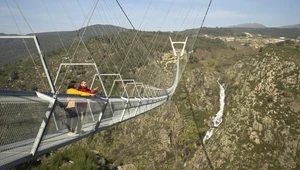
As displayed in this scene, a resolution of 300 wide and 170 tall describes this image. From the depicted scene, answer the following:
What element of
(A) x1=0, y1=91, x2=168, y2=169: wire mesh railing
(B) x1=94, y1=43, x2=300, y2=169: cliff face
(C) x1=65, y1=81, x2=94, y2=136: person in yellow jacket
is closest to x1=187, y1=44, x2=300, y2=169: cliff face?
(B) x1=94, y1=43, x2=300, y2=169: cliff face

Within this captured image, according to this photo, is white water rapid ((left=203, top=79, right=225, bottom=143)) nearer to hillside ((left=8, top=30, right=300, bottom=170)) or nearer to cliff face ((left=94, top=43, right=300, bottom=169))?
hillside ((left=8, top=30, right=300, bottom=170))

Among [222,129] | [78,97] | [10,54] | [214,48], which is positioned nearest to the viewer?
[78,97]

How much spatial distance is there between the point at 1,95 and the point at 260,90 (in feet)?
186

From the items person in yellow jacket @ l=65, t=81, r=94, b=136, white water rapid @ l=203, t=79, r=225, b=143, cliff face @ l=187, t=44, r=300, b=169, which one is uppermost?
person in yellow jacket @ l=65, t=81, r=94, b=136

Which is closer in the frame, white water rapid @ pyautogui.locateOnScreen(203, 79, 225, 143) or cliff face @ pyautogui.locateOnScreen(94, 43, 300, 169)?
cliff face @ pyautogui.locateOnScreen(94, 43, 300, 169)

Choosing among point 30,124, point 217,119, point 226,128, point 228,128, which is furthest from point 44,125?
point 217,119

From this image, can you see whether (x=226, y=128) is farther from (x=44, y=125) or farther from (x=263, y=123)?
(x=44, y=125)

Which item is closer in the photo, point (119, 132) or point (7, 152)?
point (7, 152)

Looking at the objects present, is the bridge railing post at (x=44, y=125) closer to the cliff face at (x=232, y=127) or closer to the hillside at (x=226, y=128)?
the hillside at (x=226, y=128)

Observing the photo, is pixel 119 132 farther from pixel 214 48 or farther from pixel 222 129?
pixel 214 48

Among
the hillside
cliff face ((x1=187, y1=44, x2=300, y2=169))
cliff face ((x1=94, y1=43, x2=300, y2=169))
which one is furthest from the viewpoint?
cliff face ((x1=94, y1=43, x2=300, y2=169))

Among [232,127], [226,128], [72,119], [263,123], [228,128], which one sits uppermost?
[72,119]

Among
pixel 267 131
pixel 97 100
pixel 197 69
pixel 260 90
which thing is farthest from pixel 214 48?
pixel 97 100

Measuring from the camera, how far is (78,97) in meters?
3.98
